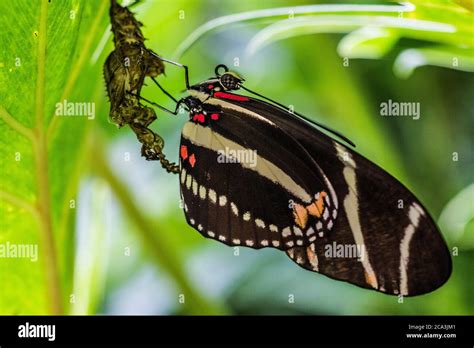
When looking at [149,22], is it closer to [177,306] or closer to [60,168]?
[60,168]

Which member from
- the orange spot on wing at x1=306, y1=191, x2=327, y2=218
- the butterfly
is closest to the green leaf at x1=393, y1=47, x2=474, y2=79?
the butterfly

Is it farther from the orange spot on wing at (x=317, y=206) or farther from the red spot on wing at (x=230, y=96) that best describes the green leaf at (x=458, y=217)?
the red spot on wing at (x=230, y=96)

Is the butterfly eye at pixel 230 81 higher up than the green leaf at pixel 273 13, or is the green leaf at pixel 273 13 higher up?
the green leaf at pixel 273 13

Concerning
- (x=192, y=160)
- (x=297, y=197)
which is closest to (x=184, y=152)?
(x=192, y=160)

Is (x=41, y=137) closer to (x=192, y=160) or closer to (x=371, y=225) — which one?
(x=192, y=160)

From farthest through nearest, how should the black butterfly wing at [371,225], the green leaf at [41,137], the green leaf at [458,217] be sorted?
1. the green leaf at [458,217]
2. the black butterfly wing at [371,225]
3. the green leaf at [41,137]

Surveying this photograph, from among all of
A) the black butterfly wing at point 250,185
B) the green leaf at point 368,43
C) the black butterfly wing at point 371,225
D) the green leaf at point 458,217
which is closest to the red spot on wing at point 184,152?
the black butterfly wing at point 250,185

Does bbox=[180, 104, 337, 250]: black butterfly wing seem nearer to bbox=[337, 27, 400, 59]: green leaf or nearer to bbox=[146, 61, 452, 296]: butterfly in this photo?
bbox=[146, 61, 452, 296]: butterfly
